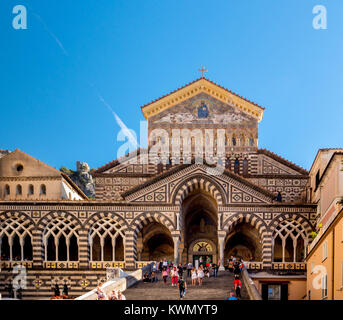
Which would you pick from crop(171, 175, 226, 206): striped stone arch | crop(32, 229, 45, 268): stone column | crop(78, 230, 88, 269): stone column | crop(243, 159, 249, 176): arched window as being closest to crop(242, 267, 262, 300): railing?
crop(171, 175, 226, 206): striped stone arch

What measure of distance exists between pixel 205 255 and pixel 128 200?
29.0 ft

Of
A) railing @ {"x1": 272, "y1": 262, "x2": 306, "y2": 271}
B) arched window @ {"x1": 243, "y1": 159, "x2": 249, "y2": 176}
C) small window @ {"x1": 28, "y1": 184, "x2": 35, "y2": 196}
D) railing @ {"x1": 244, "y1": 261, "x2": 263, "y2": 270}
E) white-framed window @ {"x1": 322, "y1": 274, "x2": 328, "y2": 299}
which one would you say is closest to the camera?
white-framed window @ {"x1": 322, "y1": 274, "x2": 328, "y2": 299}

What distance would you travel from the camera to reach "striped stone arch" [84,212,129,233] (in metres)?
40.8

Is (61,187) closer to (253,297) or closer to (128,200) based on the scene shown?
(128,200)

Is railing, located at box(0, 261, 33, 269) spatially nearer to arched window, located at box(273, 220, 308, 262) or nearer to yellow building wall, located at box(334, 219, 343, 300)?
arched window, located at box(273, 220, 308, 262)

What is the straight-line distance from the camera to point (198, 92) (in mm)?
48312

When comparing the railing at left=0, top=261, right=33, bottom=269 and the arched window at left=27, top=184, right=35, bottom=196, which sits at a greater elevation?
the arched window at left=27, top=184, right=35, bottom=196

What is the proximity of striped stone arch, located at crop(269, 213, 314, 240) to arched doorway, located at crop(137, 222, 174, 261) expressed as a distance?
7.85 metres

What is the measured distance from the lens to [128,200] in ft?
134

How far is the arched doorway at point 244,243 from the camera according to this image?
43000 mm

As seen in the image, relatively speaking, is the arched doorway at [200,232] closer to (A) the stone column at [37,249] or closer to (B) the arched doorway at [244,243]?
(B) the arched doorway at [244,243]

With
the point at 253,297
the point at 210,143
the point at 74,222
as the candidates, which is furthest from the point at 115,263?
the point at 253,297
